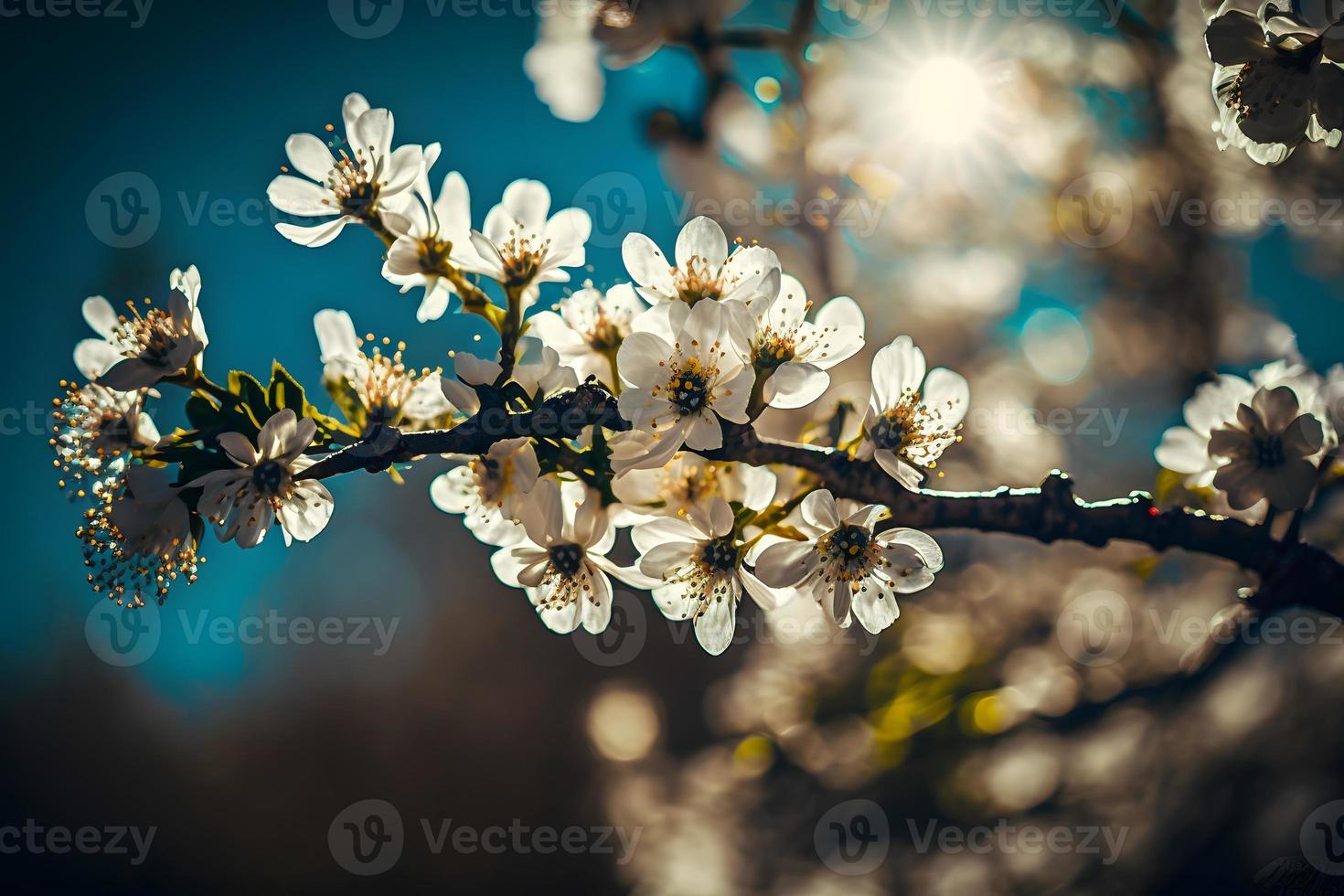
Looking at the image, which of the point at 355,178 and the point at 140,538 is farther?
the point at 355,178

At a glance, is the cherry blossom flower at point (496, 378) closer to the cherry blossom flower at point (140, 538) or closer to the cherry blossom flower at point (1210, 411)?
the cherry blossom flower at point (140, 538)

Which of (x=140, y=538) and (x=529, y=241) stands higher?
(x=529, y=241)

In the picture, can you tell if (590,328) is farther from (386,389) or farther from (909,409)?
(909,409)

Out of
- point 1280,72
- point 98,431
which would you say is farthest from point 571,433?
point 1280,72

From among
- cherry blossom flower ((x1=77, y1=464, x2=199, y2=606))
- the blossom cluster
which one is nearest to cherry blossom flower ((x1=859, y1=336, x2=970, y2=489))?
the blossom cluster

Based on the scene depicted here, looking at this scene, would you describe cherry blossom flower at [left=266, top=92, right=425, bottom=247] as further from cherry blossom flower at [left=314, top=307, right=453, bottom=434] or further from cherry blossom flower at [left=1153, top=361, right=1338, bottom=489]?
cherry blossom flower at [left=1153, top=361, right=1338, bottom=489]

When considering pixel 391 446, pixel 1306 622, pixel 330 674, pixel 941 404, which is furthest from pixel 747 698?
pixel 330 674

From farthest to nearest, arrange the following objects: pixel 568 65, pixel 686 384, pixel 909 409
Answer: pixel 568 65 → pixel 909 409 → pixel 686 384
